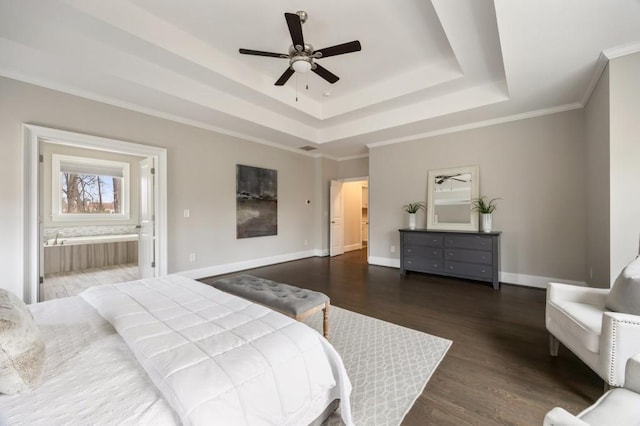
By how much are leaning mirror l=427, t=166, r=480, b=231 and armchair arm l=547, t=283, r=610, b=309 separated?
2470 mm

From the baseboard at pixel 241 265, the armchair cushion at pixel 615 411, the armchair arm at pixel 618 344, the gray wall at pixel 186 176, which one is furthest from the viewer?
the baseboard at pixel 241 265

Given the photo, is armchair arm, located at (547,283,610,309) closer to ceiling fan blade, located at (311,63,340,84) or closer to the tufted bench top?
the tufted bench top

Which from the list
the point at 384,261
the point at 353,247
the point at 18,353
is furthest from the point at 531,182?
the point at 18,353

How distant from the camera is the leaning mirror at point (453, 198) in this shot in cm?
453

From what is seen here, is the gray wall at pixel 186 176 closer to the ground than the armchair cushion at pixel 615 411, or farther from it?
farther from it

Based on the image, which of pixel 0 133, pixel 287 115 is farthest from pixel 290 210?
pixel 0 133

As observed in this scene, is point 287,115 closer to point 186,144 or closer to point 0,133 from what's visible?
point 186,144

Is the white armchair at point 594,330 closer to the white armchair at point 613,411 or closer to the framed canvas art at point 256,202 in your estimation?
the white armchair at point 613,411

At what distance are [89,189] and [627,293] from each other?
8.88 meters

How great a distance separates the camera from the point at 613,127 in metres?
2.56

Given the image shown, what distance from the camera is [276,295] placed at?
7.81ft

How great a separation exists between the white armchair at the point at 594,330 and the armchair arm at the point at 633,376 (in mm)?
374

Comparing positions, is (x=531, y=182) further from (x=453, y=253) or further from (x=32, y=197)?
(x=32, y=197)

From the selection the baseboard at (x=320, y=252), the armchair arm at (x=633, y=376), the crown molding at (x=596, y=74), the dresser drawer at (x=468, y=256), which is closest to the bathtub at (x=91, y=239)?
the baseboard at (x=320, y=252)
